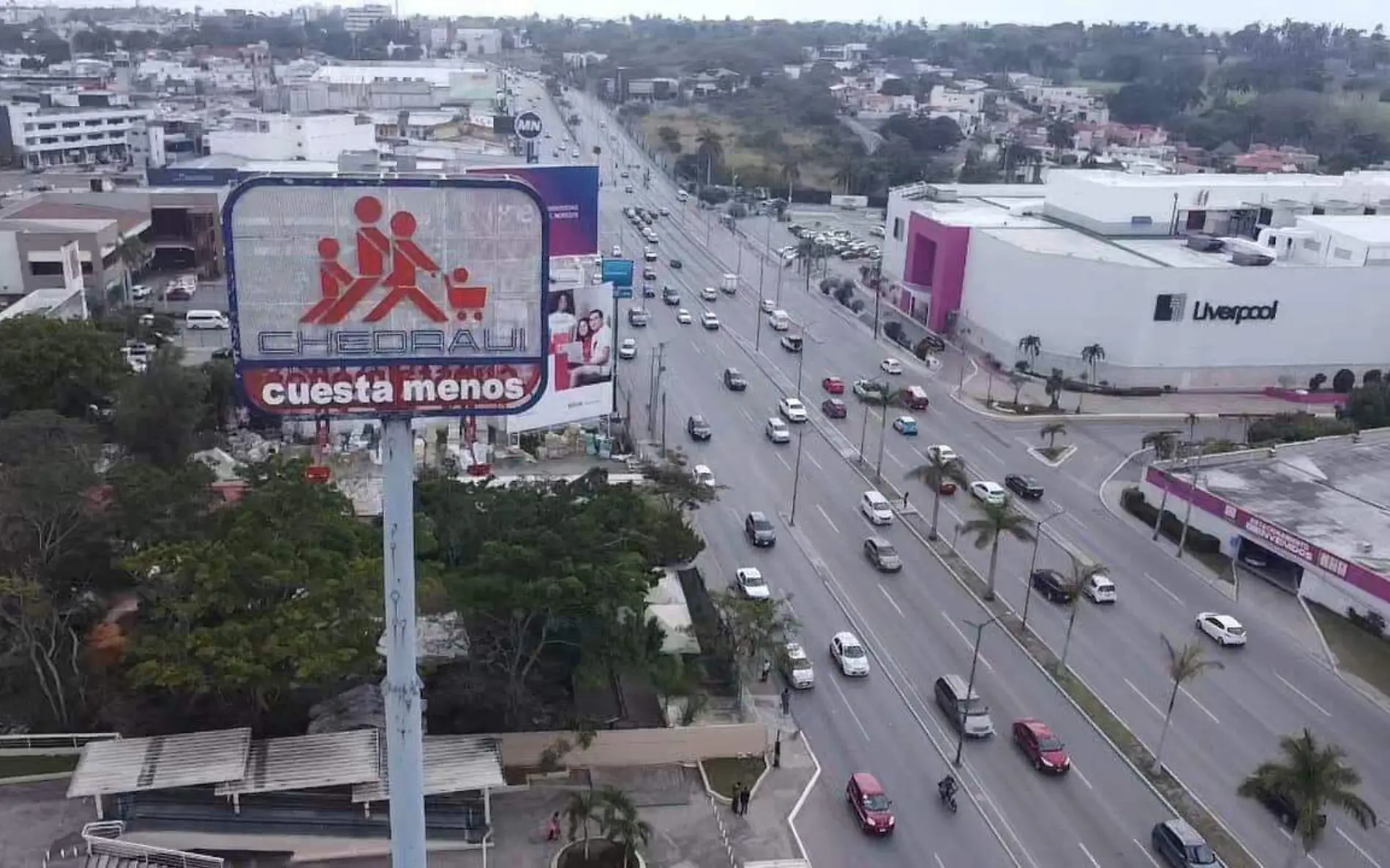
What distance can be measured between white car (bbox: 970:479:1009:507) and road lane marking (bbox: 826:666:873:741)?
1508 cm

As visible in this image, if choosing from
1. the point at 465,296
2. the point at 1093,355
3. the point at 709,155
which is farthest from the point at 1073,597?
the point at 709,155

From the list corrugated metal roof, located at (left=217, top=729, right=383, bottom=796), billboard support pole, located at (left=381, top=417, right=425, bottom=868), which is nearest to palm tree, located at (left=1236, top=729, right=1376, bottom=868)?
billboard support pole, located at (left=381, top=417, right=425, bottom=868)

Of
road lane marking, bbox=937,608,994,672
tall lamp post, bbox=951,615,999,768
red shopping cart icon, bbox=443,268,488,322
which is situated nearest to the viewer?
Answer: red shopping cart icon, bbox=443,268,488,322

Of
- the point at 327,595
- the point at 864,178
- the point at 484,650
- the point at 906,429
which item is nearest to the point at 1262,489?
the point at 906,429

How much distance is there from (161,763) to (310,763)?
3.21 metres

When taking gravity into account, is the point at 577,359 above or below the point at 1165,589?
above

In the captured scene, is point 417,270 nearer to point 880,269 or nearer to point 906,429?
point 906,429

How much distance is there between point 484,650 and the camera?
31062 millimetres

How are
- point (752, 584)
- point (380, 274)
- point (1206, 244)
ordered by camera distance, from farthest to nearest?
1. point (1206, 244)
2. point (752, 584)
3. point (380, 274)

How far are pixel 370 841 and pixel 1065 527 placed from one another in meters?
30.7

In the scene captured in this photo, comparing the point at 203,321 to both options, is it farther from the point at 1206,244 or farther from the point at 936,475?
the point at 1206,244

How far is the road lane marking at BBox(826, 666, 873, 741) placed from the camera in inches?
1268

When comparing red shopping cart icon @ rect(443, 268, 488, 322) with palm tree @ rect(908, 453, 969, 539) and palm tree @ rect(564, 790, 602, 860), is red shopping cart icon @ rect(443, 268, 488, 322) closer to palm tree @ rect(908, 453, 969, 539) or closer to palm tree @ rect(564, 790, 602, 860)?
palm tree @ rect(564, 790, 602, 860)

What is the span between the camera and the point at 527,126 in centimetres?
5575
